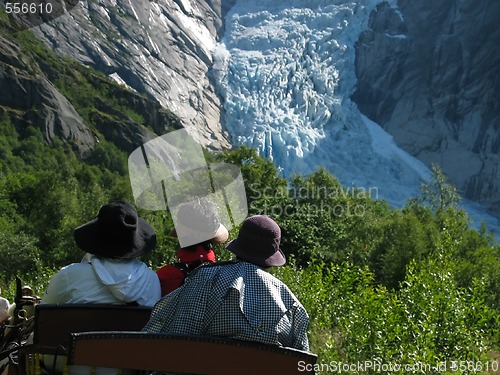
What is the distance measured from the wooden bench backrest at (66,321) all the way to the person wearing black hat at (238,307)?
61 centimetres

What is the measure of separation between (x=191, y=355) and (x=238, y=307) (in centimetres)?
29

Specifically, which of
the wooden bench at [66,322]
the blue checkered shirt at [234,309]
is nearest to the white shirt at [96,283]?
the wooden bench at [66,322]

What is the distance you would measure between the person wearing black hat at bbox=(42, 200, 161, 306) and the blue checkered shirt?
2.43ft

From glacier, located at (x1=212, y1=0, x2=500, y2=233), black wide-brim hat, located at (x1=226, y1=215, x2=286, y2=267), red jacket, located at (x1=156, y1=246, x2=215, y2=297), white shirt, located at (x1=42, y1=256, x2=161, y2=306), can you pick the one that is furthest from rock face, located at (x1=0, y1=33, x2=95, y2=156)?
black wide-brim hat, located at (x1=226, y1=215, x2=286, y2=267)

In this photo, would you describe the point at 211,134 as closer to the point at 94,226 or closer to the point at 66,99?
the point at 66,99

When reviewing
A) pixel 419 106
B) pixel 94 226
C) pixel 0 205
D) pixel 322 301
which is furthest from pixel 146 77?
pixel 94 226

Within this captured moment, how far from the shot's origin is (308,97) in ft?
273

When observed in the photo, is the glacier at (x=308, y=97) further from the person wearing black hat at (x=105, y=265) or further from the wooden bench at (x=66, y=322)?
the wooden bench at (x=66, y=322)

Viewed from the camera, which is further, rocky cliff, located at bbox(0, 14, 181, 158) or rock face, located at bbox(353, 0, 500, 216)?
rock face, located at bbox(353, 0, 500, 216)

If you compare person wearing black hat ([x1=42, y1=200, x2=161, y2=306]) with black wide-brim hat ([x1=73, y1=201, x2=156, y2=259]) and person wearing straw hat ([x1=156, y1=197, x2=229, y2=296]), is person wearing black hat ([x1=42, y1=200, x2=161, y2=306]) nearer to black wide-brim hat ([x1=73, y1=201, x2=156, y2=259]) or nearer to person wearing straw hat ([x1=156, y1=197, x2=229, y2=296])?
black wide-brim hat ([x1=73, y1=201, x2=156, y2=259])

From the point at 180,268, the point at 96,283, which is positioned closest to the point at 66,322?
the point at 96,283

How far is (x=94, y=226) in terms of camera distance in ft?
13.5

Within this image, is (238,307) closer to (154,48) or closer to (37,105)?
(37,105)

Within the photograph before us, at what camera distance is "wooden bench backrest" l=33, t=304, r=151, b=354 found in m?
3.85
